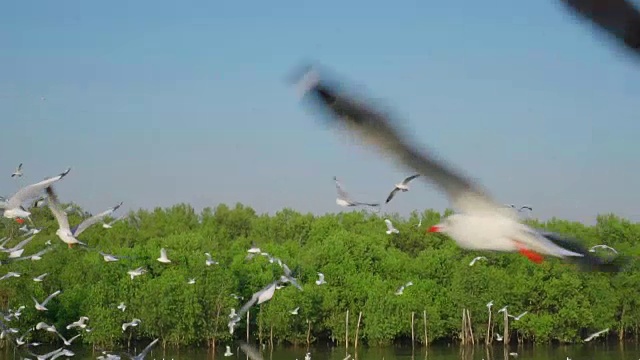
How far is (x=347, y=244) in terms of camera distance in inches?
2847

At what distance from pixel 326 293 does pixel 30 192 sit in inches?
2259

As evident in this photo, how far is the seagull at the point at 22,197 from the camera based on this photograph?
10058mm

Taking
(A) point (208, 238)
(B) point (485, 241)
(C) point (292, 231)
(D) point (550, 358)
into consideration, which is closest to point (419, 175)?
(B) point (485, 241)

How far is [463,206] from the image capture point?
129 inches

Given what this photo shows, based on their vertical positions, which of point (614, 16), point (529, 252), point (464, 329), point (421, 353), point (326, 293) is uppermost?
point (326, 293)

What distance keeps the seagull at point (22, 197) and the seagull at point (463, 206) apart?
6.55 metres

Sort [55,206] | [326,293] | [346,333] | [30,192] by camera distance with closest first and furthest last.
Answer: [30,192]
[55,206]
[346,333]
[326,293]

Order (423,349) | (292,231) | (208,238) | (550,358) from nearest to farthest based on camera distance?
(550,358) → (423,349) → (208,238) → (292,231)

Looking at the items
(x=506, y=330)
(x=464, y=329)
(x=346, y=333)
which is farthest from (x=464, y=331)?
(x=346, y=333)

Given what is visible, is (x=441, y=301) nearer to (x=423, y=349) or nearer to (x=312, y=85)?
(x=423, y=349)

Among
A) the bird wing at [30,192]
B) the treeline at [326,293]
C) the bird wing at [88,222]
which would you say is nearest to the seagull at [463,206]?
the bird wing at [30,192]

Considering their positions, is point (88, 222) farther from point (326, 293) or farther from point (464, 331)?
point (464, 331)

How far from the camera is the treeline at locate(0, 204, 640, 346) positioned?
6400cm

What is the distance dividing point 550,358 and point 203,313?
22.1 metres
